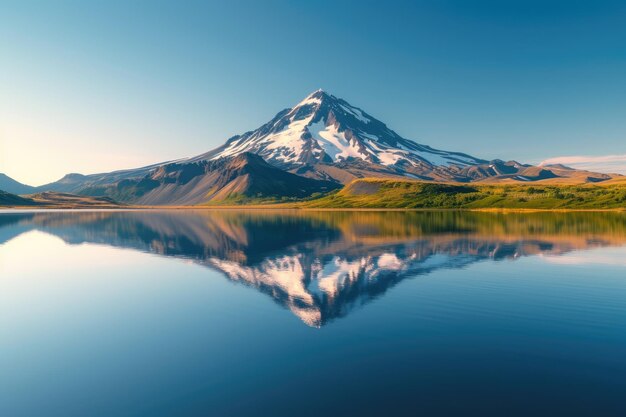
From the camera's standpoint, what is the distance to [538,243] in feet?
228

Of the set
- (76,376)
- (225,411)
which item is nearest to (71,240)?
(76,376)

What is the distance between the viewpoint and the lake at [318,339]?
16547mm

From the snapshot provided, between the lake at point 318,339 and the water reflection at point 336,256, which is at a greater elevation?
the lake at point 318,339

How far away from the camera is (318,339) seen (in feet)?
78.7

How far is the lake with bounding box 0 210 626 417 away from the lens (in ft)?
54.3

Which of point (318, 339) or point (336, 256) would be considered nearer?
point (318, 339)

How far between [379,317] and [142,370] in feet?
51.9

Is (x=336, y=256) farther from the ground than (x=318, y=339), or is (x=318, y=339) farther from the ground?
(x=318, y=339)

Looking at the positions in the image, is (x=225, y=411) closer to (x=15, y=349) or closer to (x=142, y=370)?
(x=142, y=370)

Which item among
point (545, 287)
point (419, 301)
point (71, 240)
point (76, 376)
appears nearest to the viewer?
point (76, 376)

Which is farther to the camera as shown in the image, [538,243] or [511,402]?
[538,243]

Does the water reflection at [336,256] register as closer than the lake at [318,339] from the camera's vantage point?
No

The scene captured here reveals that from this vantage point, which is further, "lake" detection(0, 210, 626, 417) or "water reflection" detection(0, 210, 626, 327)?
"water reflection" detection(0, 210, 626, 327)

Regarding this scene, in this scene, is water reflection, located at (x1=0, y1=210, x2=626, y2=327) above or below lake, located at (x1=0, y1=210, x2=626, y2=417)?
below
